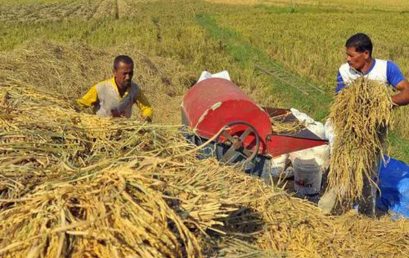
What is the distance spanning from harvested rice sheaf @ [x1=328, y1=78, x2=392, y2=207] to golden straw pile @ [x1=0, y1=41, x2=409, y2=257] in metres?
0.91

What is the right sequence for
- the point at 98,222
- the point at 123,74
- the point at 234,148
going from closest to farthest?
the point at 98,222, the point at 234,148, the point at 123,74

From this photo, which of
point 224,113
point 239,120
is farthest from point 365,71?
point 224,113

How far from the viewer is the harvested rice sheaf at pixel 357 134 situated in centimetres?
514

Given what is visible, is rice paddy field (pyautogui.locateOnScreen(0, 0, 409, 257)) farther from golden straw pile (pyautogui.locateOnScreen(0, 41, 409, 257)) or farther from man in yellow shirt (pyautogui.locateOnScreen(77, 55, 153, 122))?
man in yellow shirt (pyautogui.locateOnScreen(77, 55, 153, 122))

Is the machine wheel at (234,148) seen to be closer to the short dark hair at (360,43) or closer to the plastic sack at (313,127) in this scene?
the short dark hair at (360,43)

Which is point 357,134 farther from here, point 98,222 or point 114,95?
point 98,222

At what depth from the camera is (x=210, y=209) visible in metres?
2.78

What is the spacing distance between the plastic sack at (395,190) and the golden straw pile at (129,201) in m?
2.02

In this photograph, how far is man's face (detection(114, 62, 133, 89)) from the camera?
5738 mm

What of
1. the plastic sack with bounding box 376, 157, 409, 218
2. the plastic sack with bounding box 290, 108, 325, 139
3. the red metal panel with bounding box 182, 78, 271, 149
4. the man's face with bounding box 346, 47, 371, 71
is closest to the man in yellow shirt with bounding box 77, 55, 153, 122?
the red metal panel with bounding box 182, 78, 271, 149

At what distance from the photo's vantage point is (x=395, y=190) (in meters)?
6.74

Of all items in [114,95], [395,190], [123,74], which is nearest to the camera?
[123,74]

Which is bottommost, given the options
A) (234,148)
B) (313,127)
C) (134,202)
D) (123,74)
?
(313,127)

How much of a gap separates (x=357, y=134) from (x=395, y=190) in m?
1.85
